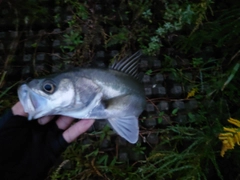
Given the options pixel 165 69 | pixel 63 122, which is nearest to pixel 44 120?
pixel 63 122

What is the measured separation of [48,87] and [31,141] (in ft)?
1.19

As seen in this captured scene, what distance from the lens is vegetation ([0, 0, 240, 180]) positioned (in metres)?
1.67

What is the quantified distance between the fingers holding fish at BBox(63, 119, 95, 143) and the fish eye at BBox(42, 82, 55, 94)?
0.26 metres

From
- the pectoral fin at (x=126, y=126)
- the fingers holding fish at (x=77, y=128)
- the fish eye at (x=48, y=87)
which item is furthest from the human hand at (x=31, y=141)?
the fish eye at (x=48, y=87)

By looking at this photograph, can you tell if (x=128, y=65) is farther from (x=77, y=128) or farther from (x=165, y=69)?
(x=165, y=69)

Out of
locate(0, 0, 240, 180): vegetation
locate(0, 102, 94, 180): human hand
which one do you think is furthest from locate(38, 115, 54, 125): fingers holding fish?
locate(0, 0, 240, 180): vegetation

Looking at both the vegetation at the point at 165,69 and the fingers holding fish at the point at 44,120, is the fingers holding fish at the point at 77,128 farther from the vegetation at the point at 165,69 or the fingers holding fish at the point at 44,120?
the vegetation at the point at 165,69

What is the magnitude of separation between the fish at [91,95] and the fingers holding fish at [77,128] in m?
0.13

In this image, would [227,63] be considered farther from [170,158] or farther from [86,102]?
[86,102]

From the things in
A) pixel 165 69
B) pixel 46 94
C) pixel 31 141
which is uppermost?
pixel 46 94

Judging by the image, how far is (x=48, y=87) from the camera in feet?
3.92

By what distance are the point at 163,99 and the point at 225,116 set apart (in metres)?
0.32

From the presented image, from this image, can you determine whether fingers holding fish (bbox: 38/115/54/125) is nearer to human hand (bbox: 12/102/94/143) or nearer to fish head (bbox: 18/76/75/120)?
human hand (bbox: 12/102/94/143)

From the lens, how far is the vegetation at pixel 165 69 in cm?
167
